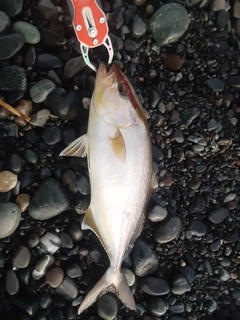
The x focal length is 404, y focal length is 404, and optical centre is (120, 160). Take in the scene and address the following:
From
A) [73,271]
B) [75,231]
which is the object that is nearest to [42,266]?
[73,271]

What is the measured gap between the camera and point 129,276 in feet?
11.1

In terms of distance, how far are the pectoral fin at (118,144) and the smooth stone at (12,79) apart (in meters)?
0.97

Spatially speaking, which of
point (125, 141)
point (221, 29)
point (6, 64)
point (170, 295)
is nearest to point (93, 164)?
point (125, 141)

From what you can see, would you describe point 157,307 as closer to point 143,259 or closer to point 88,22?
point 143,259

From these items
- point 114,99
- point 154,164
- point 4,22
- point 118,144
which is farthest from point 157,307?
point 4,22

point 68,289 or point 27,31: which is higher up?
point 27,31

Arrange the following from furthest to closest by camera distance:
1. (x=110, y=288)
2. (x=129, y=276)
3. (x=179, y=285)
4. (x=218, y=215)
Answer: (x=218, y=215) < (x=179, y=285) < (x=129, y=276) < (x=110, y=288)

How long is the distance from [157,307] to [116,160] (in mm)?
1454

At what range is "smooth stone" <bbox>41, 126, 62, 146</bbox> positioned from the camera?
3221mm

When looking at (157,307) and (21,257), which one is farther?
(157,307)

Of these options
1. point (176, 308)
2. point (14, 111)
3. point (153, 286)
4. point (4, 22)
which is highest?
point (4, 22)

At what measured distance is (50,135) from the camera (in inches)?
127

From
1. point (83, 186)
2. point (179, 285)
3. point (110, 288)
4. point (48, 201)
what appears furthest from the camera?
point (179, 285)

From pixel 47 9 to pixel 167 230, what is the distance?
6.84ft
